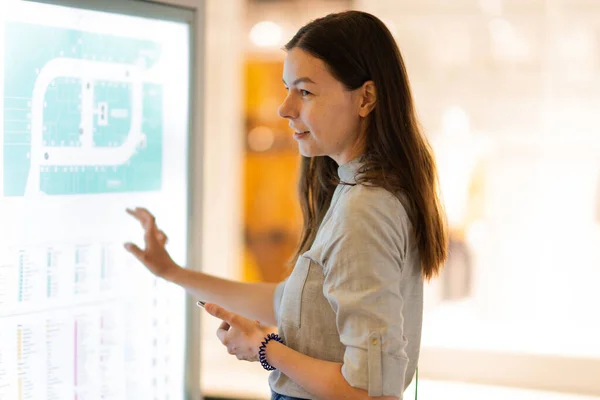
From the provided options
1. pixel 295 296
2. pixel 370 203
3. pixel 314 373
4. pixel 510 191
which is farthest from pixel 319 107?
pixel 510 191

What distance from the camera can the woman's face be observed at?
1265mm

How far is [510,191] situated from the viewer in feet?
11.2

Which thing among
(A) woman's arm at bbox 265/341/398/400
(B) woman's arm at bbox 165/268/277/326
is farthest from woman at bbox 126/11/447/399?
(B) woman's arm at bbox 165/268/277/326

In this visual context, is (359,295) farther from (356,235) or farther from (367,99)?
(367,99)

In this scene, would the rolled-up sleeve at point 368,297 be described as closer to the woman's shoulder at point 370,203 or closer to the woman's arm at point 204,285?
the woman's shoulder at point 370,203

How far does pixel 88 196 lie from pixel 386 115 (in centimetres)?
58

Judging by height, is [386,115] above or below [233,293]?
above

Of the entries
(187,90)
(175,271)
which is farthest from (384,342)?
(187,90)

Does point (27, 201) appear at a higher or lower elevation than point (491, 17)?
lower

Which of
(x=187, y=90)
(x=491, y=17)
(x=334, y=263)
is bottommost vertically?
(x=334, y=263)

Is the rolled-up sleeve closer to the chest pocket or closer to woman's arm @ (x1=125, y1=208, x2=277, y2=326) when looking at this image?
the chest pocket

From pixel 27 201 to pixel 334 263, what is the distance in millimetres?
556

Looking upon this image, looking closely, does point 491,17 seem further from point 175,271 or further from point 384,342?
point 384,342

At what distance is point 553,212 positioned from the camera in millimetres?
3365
